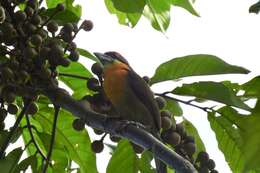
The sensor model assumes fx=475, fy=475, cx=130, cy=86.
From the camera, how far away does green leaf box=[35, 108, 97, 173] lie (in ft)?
7.63

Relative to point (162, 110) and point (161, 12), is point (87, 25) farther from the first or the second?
point (162, 110)

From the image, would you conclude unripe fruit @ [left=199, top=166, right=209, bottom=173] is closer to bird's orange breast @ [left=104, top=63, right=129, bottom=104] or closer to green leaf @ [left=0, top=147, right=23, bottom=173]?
bird's orange breast @ [left=104, top=63, right=129, bottom=104]

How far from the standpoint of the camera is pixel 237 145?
2.12 m

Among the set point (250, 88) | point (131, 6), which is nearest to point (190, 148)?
point (250, 88)

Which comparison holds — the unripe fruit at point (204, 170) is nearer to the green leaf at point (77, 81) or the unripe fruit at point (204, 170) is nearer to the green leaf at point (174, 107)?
the green leaf at point (174, 107)

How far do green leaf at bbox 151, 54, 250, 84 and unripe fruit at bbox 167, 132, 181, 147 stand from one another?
26 centimetres

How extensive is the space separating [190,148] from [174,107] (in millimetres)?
370

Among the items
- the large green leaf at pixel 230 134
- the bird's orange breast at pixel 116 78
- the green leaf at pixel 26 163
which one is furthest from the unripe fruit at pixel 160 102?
the green leaf at pixel 26 163

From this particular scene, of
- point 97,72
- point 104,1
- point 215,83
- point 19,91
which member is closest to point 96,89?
point 97,72

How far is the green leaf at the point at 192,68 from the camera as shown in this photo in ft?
5.83

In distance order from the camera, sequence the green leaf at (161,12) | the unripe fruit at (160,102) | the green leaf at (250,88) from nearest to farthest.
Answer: the green leaf at (250,88)
the unripe fruit at (160,102)
the green leaf at (161,12)

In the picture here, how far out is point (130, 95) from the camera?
2770 mm

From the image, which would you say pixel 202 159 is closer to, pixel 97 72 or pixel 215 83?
pixel 215 83

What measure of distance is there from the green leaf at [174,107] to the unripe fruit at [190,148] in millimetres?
324
